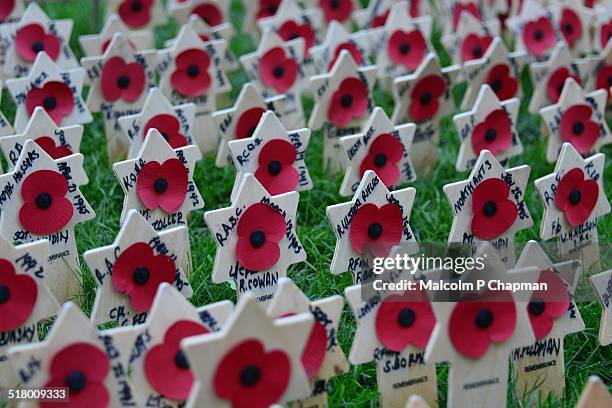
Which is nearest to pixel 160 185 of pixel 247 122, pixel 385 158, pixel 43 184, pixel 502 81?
pixel 43 184

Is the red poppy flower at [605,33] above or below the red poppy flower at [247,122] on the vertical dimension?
above

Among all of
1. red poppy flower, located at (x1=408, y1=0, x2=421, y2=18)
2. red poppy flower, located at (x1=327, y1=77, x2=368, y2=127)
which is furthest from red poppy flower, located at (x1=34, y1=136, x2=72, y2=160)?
red poppy flower, located at (x1=408, y1=0, x2=421, y2=18)

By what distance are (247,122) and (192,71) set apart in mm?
415

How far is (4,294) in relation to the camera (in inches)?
72.5

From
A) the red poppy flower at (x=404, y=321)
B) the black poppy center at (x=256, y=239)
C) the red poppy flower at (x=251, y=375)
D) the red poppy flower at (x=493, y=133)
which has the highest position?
the red poppy flower at (x=493, y=133)

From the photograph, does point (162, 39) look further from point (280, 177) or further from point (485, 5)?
point (280, 177)

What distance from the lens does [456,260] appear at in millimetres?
2102

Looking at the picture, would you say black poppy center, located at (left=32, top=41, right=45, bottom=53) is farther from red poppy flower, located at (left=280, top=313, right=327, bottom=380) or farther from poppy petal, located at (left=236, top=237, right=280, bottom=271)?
red poppy flower, located at (left=280, top=313, right=327, bottom=380)

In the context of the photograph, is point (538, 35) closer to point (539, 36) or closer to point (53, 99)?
point (539, 36)

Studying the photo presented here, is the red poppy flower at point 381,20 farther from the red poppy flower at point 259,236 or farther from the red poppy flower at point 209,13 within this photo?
the red poppy flower at point 259,236

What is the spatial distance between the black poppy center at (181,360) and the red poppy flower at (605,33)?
2507mm

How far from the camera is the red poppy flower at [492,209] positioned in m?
2.26

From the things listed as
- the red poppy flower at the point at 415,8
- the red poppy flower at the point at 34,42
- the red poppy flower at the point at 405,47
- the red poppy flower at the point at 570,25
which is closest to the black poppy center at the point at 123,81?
the red poppy flower at the point at 34,42

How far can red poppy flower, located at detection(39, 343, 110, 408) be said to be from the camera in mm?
1637
